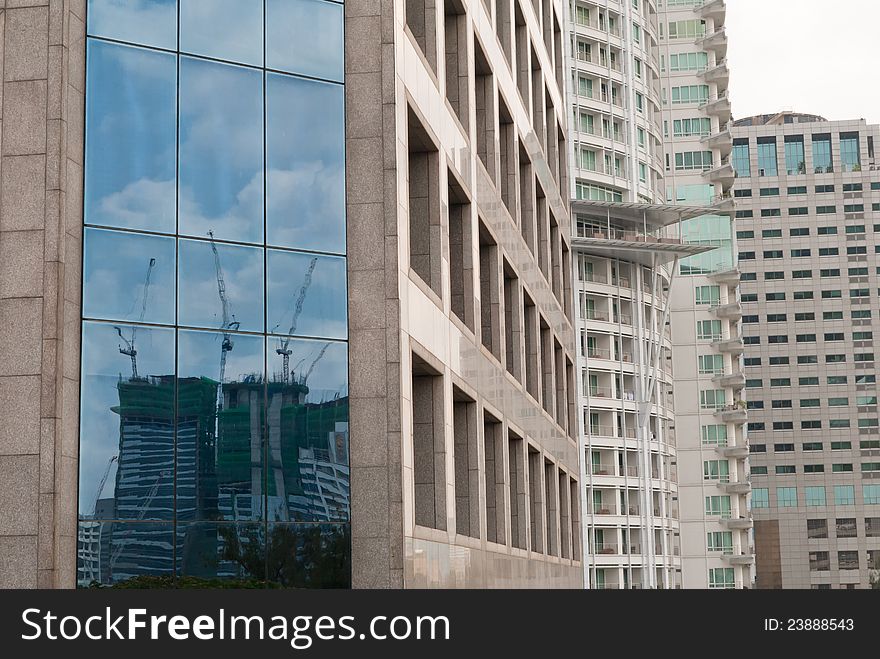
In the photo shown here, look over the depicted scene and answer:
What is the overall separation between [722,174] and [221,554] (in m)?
112

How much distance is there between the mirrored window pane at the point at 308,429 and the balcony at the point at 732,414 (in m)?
101

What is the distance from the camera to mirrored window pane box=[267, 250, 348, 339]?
2225 cm

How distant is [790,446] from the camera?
192 m

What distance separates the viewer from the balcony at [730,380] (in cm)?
11988

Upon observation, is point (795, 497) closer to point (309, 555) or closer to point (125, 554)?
point (309, 555)

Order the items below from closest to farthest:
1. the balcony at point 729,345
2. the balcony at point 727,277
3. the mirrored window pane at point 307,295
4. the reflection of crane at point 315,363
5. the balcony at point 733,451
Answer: the reflection of crane at point 315,363
the mirrored window pane at point 307,295
the balcony at point 733,451
the balcony at point 729,345
the balcony at point 727,277

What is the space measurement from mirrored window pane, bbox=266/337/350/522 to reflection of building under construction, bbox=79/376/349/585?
2 cm

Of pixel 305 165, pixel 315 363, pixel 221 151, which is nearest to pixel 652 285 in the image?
pixel 305 165

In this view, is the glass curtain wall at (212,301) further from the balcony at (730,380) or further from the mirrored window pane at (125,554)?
the balcony at (730,380)

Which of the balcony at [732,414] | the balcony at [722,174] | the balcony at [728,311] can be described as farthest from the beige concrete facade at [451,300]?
the balcony at [722,174]

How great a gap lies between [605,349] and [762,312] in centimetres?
9464

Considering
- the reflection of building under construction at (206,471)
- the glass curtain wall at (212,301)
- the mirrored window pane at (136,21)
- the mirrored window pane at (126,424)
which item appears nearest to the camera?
the mirrored window pane at (126,424)

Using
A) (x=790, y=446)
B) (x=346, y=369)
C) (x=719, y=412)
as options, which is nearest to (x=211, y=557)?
(x=346, y=369)

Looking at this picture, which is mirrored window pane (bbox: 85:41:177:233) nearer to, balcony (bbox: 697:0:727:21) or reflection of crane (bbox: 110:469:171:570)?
reflection of crane (bbox: 110:469:171:570)
